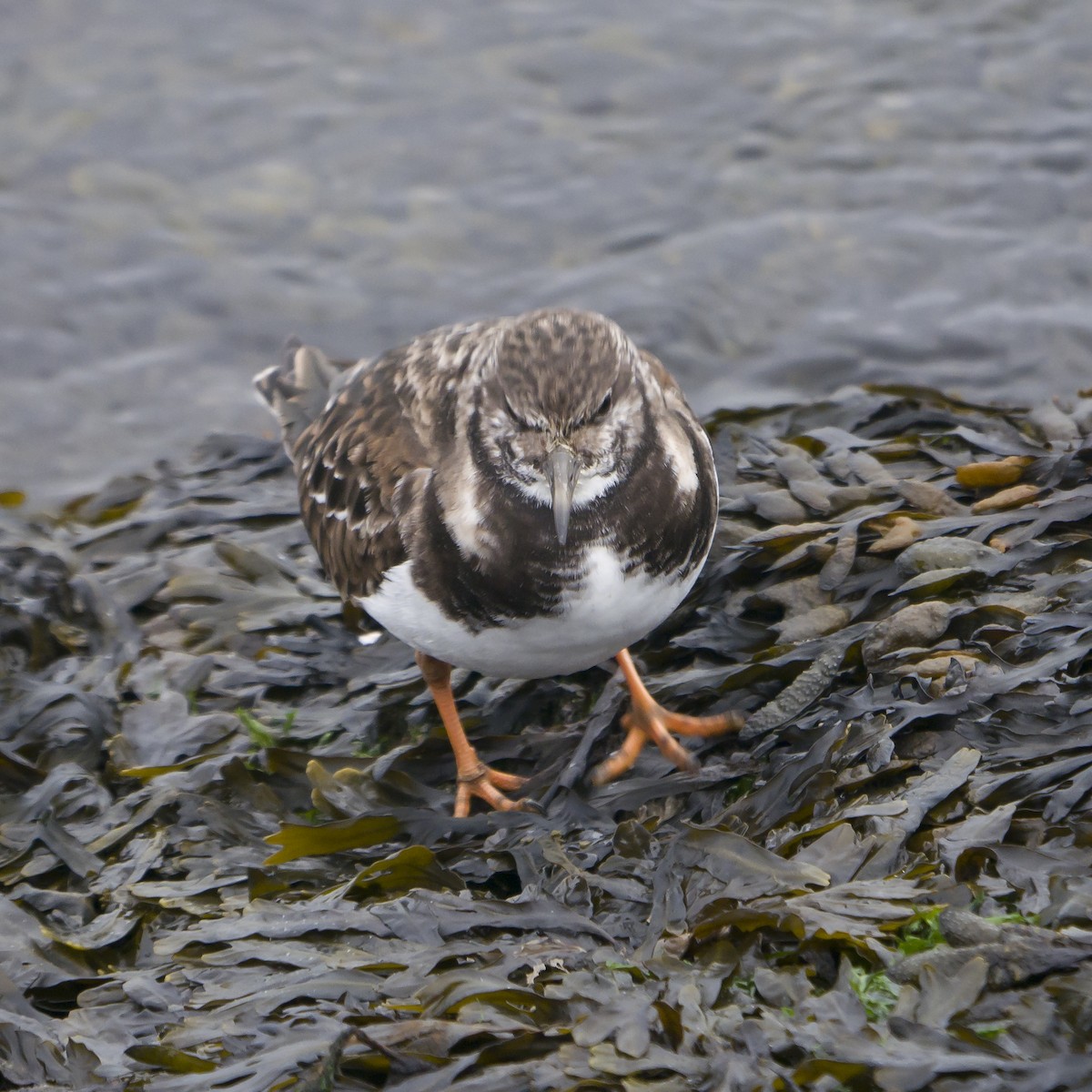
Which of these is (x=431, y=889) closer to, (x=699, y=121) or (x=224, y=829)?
(x=224, y=829)

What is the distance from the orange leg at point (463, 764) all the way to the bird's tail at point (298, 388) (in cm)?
129

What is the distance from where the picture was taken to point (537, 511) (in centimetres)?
328

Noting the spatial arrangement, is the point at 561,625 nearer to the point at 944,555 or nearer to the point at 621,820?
the point at 621,820

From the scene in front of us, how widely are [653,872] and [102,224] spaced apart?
5.86m

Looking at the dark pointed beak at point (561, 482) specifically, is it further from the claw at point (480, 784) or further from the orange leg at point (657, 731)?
the claw at point (480, 784)

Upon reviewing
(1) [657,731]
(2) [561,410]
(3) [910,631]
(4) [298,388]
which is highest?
(2) [561,410]

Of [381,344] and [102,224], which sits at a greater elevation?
[102,224]

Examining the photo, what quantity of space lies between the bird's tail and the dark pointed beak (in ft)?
6.26

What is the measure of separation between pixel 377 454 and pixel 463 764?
36.6 inches

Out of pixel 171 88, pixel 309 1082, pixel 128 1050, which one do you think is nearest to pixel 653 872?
pixel 309 1082

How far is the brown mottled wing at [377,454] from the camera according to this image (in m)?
3.68

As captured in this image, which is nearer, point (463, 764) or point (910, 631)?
point (910, 631)

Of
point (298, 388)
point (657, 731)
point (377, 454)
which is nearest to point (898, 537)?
point (657, 731)

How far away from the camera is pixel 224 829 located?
362 cm
